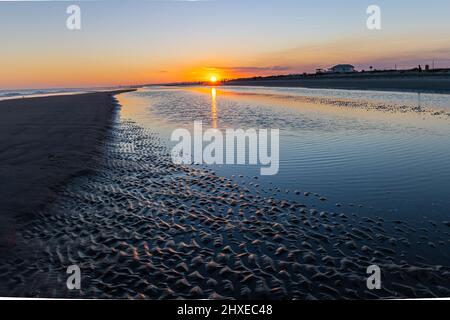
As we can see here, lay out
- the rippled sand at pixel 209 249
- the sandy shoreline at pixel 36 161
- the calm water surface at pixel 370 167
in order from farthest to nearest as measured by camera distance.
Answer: the calm water surface at pixel 370 167 < the sandy shoreline at pixel 36 161 < the rippled sand at pixel 209 249

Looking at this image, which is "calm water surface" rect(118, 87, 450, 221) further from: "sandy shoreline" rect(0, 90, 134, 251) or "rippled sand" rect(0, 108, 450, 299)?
"sandy shoreline" rect(0, 90, 134, 251)

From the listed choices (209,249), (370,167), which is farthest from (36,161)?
(370,167)

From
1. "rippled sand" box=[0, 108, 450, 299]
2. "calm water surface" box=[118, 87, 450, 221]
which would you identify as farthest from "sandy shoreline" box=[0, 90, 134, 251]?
"calm water surface" box=[118, 87, 450, 221]

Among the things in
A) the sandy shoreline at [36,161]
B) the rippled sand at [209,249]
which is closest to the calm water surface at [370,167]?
the rippled sand at [209,249]

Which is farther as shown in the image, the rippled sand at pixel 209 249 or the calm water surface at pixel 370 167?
the calm water surface at pixel 370 167

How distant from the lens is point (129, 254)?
7594 millimetres

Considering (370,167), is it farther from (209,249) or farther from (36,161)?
(36,161)

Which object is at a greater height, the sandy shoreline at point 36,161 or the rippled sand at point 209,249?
the sandy shoreline at point 36,161

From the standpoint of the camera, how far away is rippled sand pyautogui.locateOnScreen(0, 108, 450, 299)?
6.26m

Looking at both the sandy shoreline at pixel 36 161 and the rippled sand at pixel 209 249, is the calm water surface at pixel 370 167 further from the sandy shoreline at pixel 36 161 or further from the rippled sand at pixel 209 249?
the sandy shoreline at pixel 36 161

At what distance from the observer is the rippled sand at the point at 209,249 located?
6.26 metres

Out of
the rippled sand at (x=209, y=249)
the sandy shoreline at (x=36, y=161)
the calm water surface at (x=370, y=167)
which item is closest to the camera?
the rippled sand at (x=209, y=249)
